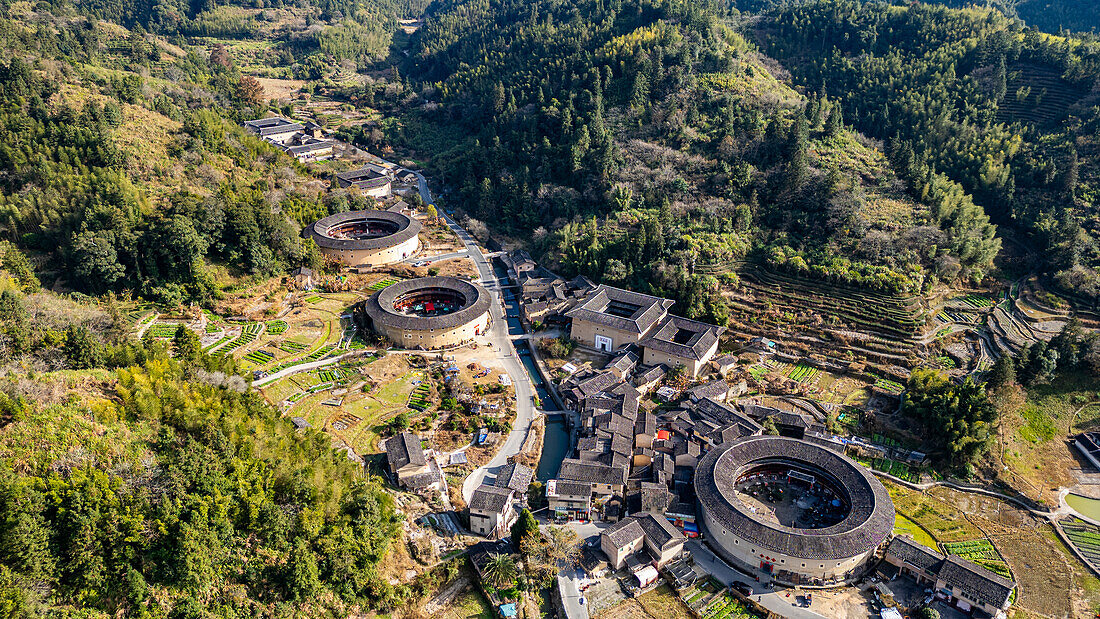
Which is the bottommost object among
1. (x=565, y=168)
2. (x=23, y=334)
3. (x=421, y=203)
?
(x=421, y=203)

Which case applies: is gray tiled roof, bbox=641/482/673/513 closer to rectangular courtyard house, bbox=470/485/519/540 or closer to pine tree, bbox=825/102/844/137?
rectangular courtyard house, bbox=470/485/519/540

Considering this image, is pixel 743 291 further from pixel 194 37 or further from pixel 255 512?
pixel 194 37

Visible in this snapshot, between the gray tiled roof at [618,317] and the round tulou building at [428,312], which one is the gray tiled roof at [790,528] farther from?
the round tulou building at [428,312]

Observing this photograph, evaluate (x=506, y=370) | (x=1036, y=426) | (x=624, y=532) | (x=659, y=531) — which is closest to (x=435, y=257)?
(x=506, y=370)

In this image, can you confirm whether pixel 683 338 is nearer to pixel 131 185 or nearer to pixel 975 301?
pixel 975 301

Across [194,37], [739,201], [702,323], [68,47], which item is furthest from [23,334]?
[194,37]
